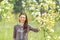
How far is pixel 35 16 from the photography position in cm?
232

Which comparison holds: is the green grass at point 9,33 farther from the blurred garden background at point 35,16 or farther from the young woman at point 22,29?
the young woman at point 22,29

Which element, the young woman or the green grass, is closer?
the young woman

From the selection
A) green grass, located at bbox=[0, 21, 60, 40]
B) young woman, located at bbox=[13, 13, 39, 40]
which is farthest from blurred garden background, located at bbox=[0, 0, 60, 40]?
young woman, located at bbox=[13, 13, 39, 40]

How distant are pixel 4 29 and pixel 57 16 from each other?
0.66 meters

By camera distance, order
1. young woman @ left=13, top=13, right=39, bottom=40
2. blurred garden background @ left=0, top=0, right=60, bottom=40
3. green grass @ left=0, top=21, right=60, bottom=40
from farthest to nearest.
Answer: green grass @ left=0, top=21, right=60, bottom=40 < blurred garden background @ left=0, top=0, right=60, bottom=40 < young woman @ left=13, top=13, right=39, bottom=40

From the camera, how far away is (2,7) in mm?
2293

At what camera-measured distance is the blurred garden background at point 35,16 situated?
91.7 inches

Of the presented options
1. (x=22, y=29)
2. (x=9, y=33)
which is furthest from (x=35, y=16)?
(x=9, y=33)

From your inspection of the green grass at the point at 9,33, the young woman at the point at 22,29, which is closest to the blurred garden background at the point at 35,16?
the green grass at the point at 9,33

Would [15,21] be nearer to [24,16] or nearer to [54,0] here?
[24,16]

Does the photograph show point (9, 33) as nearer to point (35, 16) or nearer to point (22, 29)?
point (22, 29)

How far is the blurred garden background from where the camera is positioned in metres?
2.33

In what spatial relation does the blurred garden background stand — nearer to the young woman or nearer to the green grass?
the green grass

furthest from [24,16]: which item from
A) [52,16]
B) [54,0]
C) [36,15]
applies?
[54,0]
